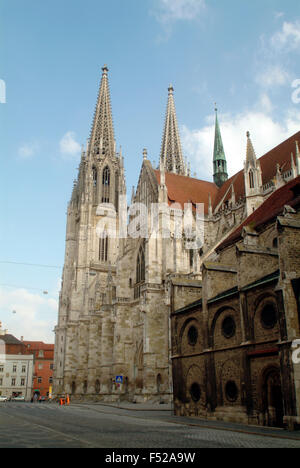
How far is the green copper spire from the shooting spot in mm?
51688

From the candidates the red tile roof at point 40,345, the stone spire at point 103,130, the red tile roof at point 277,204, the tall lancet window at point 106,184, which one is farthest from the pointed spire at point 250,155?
the red tile roof at point 40,345

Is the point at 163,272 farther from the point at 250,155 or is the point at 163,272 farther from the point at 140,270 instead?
the point at 250,155

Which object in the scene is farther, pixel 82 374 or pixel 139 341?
pixel 82 374

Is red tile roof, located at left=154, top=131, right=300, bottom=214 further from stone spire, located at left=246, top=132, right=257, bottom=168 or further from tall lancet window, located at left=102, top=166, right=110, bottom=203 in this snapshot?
tall lancet window, located at left=102, top=166, right=110, bottom=203

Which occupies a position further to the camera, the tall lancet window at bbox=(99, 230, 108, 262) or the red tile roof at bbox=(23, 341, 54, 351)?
the red tile roof at bbox=(23, 341, 54, 351)

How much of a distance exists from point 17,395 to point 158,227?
130 ft

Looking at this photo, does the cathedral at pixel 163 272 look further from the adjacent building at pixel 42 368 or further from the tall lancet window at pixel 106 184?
the adjacent building at pixel 42 368

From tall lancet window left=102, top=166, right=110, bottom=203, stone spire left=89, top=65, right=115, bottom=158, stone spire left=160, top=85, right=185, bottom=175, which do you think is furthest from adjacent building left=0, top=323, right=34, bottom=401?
stone spire left=160, top=85, right=185, bottom=175

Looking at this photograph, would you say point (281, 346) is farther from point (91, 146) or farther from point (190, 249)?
point (91, 146)

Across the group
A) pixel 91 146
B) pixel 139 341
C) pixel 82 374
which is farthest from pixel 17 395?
pixel 91 146

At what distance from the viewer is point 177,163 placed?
58688 mm

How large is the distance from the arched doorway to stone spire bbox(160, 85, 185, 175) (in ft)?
148

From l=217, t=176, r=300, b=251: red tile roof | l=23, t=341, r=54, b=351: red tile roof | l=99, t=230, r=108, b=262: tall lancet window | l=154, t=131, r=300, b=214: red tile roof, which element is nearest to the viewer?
l=217, t=176, r=300, b=251: red tile roof

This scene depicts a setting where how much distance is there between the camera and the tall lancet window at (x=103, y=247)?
185ft
